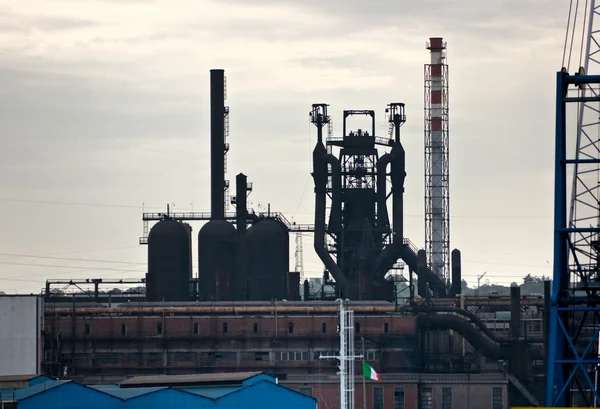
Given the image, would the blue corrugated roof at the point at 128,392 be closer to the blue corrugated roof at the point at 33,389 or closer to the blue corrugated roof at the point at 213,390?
the blue corrugated roof at the point at 213,390

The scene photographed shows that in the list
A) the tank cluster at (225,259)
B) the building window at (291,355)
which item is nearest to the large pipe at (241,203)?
the tank cluster at (225,259)

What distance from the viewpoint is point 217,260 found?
10425 centimetres

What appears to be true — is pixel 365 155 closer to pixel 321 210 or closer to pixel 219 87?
pixel 321 210

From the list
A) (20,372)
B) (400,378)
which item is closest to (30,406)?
(20,372)

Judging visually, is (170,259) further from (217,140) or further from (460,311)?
(460,311)

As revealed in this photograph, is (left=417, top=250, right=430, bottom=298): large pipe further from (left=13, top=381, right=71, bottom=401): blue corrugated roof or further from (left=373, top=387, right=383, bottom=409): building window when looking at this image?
(left=13, top=381, right=71, bottom=401): blue corrugated roof

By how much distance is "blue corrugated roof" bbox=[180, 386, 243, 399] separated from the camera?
6500 centimetres

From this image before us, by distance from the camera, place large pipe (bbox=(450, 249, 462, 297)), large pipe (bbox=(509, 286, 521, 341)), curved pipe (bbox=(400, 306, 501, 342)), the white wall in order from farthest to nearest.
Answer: large pipe (bbox=(450, 249, 462, 297)), curved pipe (bbox=(400, 306, 501, 342)), large pipe (bbox=(509, 286, 521, 341)), the white wall

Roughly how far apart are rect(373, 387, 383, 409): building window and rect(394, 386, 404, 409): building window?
2.86 feet

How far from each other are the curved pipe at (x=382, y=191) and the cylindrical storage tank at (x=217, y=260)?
32.0ft

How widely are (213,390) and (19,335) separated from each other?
865 inches

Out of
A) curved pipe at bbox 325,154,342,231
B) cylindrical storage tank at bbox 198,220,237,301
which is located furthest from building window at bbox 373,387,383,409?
cylindrical storage tank at bbox 198,220,237,301

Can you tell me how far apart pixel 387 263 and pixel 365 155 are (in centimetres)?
727

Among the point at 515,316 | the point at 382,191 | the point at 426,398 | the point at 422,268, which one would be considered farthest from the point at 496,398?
the point at 382,191
